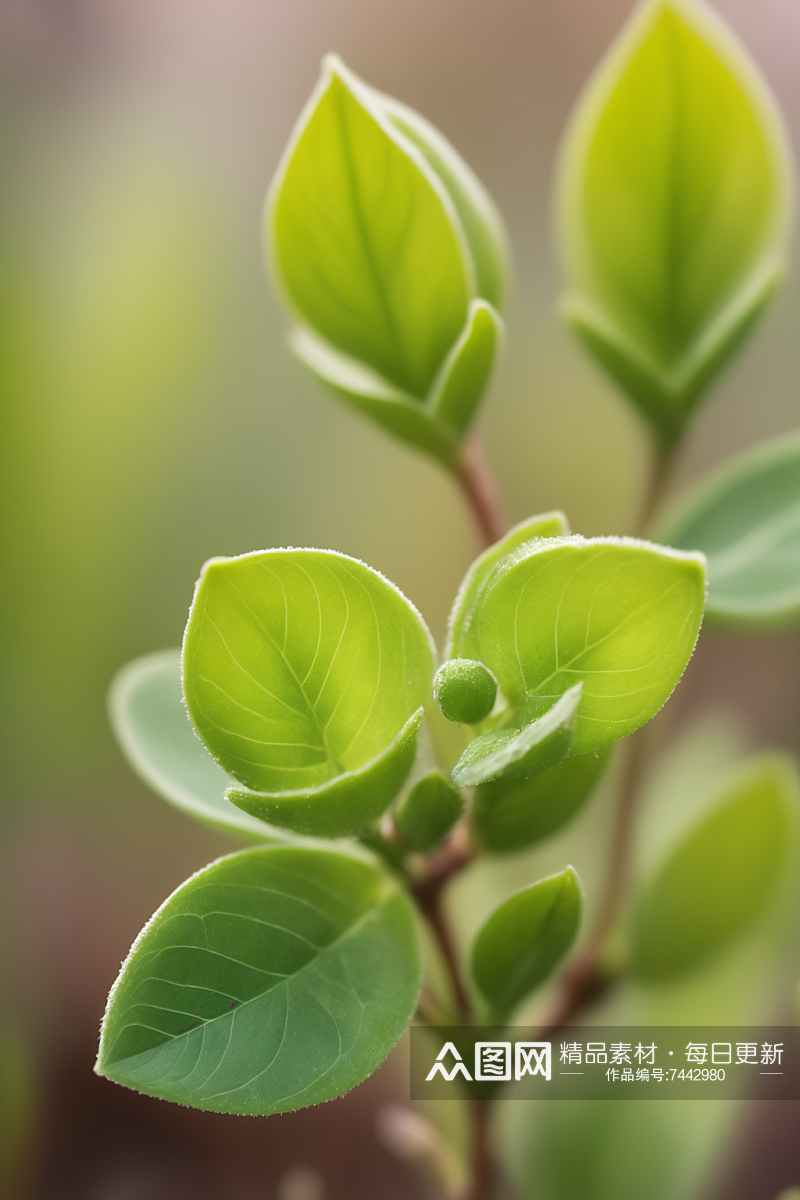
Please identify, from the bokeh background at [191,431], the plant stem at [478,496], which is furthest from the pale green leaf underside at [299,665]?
the bokeh background at [191,431]

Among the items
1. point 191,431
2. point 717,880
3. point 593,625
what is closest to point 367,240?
point 593,625

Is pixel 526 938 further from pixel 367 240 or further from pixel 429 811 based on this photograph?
pixel 367 240

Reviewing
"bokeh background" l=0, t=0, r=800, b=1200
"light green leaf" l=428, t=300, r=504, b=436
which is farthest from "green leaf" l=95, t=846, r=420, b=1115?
"bokeh background" l=0, t=0, r=800, b=1200

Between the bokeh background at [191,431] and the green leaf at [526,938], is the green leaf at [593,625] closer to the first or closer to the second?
the green leaf at [526,938]

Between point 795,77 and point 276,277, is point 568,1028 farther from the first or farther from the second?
point 795,77

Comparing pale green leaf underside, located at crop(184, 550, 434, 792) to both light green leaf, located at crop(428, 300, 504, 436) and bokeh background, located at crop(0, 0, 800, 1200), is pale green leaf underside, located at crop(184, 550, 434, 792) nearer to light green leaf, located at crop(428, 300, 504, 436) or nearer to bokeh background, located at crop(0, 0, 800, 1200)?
light green leaf, located at crop(428, 300, 504, 436)

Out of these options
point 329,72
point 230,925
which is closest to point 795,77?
point 329,72
